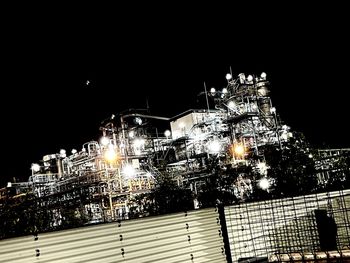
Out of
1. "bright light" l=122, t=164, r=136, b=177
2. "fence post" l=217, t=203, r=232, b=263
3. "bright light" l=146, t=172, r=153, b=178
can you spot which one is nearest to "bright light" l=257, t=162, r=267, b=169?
"bright light" l=146, t=172, r=153, b=178

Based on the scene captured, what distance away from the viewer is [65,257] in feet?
11.1

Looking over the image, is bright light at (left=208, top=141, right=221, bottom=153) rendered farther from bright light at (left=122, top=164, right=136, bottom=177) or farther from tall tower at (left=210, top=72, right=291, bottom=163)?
bright light at (left=122, top=164, right=136, bottom=177)

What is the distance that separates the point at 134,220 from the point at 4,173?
99.3 feet

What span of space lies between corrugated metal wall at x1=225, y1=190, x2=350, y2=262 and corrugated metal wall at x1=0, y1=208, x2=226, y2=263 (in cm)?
23

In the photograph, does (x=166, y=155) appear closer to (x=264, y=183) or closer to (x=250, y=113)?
(x=250, y=113)

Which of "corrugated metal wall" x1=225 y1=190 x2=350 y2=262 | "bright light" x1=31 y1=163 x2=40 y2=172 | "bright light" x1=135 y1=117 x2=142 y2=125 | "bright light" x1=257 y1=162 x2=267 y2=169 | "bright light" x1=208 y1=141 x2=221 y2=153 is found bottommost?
"corrugated metal wall" x1=225 y1=190 x2=350 y2=262

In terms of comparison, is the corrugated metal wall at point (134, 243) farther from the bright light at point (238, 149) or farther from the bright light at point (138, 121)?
the bright light at point (138, 121)

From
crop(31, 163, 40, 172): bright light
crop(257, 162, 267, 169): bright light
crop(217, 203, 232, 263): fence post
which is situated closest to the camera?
crop(217, 203, 232, 263): fence post

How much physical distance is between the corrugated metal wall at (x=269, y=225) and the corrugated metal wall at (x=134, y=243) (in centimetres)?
23

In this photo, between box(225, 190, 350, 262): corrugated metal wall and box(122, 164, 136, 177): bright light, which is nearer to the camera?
box(225, 190, 350, 262): corrugated metal wall

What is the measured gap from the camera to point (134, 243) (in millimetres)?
3902

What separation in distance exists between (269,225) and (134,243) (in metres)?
1.75

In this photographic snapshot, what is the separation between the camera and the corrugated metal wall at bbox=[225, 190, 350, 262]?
4.69 metres

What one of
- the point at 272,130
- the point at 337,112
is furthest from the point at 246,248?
the point at 272,130
